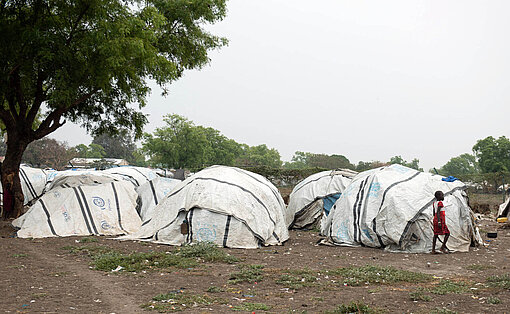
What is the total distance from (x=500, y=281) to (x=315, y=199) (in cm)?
850

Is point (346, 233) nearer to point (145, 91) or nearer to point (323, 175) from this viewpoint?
point (323, 175)

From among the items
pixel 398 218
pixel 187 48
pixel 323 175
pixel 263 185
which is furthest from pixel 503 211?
pixel 187 48

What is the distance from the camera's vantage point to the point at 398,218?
1055 cm

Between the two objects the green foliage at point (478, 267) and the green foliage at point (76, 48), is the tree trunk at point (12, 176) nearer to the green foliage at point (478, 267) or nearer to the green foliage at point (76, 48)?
the green foliage at point (76, 48)

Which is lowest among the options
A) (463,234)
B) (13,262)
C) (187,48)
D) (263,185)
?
(13,262)

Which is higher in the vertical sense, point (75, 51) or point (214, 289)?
point (75, 51)

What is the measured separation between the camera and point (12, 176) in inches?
557

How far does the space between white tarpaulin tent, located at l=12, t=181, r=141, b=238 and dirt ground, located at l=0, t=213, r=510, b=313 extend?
4.74ft

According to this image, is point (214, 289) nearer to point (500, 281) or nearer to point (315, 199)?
point (500, 281)

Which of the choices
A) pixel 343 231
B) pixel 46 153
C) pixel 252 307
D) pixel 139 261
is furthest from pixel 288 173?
pixel 46 153

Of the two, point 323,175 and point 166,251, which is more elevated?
point 323,175

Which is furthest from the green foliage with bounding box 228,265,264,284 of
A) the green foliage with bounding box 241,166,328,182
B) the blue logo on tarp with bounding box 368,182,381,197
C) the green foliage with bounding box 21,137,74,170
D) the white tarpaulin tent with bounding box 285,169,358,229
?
the green foliage with bounding box 21,137,74,170

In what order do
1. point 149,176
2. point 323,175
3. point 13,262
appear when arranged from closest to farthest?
point 13,262 → point 323,175 → point 149,176

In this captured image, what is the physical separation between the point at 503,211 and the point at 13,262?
1668 cm
